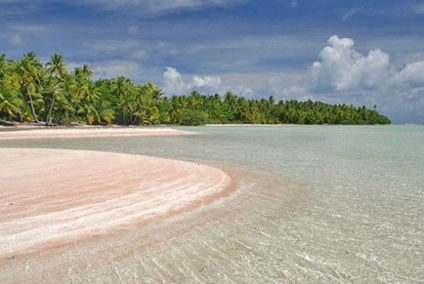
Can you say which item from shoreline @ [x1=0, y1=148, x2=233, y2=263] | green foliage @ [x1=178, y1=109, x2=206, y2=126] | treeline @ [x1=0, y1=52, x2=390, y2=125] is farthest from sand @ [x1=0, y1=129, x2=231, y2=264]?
green foliage @ [x1=178, y1=109, x2=206, y2=126]

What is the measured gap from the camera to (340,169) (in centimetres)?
1964

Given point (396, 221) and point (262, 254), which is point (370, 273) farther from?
point (396, 221)

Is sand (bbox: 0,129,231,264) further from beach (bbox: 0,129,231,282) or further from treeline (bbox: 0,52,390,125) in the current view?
treeline (bbox: 0,52,390,125)

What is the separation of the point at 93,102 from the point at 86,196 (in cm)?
8576

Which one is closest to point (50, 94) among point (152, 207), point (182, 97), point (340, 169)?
point (182, 97)

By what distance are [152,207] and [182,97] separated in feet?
423

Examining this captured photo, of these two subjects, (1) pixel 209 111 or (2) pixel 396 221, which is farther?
(1) pixel 209 111

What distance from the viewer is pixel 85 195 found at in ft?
33.9

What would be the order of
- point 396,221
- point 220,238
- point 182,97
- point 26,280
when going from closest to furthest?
point 26,280, point 220,238, point 396,221, point 182,97

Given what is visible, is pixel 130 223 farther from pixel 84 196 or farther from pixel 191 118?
pixel 191 118

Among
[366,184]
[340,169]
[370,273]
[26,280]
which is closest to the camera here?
[26,280]

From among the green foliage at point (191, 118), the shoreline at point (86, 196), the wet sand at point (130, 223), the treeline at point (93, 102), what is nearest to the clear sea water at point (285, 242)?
the wet sand at point (130, 223)

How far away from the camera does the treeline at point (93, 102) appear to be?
258ft

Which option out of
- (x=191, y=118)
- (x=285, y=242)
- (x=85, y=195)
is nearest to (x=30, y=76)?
A: (x=191, y=118)
